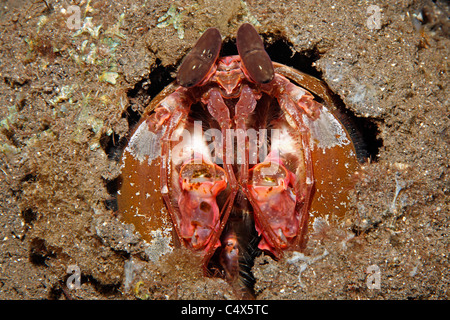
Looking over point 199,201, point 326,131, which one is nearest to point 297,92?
point 326,131

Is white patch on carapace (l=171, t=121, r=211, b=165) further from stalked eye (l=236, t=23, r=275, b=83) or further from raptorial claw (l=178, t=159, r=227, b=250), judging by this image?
stalked eye (l=236, t=23, r=275, b=83)

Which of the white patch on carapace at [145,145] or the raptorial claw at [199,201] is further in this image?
the white patch on carapace at [145,145]

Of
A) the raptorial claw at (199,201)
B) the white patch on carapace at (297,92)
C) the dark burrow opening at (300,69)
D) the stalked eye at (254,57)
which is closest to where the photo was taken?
the stalked eye at (254,57)

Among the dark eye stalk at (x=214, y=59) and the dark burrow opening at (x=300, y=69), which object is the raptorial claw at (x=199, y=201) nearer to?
the dark burrow opening at (x=300, y=69)

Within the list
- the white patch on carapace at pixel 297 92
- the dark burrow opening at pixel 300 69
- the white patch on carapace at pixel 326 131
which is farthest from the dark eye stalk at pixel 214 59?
the white patch on carapace at pixel 326 131

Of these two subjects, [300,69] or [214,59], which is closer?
[214,59]

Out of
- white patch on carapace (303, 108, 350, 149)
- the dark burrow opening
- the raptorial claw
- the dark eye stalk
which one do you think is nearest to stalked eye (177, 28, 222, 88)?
the dark eye stalk

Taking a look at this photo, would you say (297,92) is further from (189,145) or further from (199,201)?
(199,201)
